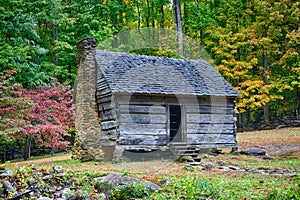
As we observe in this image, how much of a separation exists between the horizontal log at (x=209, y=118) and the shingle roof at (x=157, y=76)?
110cm

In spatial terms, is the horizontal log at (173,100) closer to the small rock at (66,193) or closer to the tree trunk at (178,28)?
the small rock at (66,193)

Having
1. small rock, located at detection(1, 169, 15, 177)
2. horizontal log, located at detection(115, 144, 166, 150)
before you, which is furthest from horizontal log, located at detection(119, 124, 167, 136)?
small rock, located at detection(1, 169, 15, 177)

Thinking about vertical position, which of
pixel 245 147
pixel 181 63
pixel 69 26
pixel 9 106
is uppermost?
pixel 69 26

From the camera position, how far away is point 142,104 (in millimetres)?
15305

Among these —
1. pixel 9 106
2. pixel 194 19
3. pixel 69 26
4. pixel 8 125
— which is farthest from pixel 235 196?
pixel 194 19

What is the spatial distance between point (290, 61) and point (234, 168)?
16635mm

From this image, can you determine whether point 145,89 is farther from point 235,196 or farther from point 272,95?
point 272,95

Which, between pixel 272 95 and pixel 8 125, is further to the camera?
pixel 272 95

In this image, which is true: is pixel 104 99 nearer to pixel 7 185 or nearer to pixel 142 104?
pixel 142 104

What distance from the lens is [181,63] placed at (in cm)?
1850

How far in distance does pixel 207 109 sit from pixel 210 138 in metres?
1.37

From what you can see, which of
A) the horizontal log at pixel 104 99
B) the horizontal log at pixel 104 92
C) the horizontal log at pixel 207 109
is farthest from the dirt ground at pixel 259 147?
the horizontal log at pixel 104 92

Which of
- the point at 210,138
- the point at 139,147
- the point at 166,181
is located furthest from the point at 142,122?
the point at 166,181

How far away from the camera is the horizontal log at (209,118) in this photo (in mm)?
16500
